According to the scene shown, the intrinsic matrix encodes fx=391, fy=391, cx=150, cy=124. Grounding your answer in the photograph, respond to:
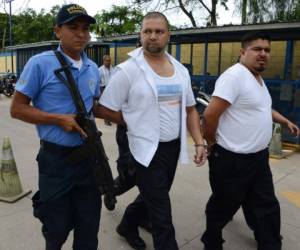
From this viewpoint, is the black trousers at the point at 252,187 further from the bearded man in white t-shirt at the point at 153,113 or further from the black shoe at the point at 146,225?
the black shoe at the point at 146,225

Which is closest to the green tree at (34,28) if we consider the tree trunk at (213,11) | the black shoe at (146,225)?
the tree trunk at (213,11)

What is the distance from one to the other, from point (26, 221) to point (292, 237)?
2.51 metres

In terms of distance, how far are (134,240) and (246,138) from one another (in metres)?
1.28

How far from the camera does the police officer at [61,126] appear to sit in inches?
87.8

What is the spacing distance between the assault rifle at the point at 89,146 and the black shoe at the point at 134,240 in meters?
0.99

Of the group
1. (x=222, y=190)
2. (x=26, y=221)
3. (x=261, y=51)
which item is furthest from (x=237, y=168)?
(x=26, y=221)

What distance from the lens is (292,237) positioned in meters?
3.56

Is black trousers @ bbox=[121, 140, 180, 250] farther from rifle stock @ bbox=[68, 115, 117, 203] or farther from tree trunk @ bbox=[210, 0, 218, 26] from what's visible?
tree trunk @ bbox=[210, 0, 218, 26]

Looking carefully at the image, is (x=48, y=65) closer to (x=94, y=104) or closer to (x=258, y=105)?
(x=94, y=104)

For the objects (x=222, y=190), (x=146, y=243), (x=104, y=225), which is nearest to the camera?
(x=222, y=190)

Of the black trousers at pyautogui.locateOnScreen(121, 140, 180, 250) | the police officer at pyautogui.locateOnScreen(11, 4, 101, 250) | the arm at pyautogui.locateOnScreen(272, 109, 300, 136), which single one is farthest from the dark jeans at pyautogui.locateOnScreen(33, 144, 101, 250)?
the arm at pyautogui.locateOnScreen(272, 109, 300, 136)

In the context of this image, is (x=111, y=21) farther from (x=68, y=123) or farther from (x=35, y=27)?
(x=68, y=123)

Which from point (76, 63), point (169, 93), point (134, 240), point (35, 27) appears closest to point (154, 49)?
point (169, 93)

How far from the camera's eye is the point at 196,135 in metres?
2.85
